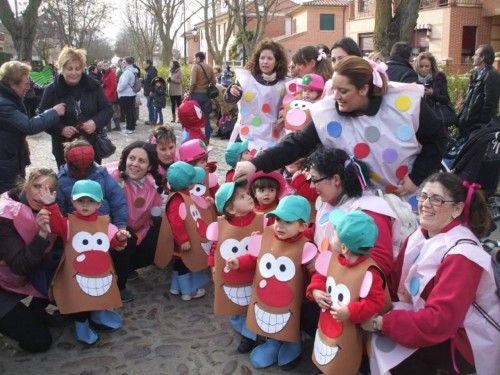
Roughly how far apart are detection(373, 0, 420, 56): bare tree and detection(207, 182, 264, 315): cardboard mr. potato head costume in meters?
6.03

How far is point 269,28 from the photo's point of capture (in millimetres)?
55000

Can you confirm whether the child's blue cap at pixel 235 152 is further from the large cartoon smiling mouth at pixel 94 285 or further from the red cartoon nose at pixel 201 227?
the large cartoon smiling mouth at pixel 94 285

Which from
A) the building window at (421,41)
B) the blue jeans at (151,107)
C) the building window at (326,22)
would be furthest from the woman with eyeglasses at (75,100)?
the building window at (326,22)

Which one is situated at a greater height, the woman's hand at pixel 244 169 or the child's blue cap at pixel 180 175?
the woman's hand at pixel 244 169

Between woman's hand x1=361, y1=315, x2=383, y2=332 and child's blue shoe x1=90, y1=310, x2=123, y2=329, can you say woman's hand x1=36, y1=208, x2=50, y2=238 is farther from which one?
woman's hand x1=361, y1=315, x2=383, y2=332

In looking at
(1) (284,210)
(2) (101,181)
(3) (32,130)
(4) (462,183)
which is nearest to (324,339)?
(1) (284,210)

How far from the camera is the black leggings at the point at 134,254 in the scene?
3.88 meters

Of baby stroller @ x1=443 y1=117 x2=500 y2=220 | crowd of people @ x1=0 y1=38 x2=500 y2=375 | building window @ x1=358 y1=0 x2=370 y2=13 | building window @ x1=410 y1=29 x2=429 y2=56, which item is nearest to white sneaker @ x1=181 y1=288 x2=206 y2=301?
crowd of people @ x1=0 y1=38 x2=500 y2=375

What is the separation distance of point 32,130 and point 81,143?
39.4 inches

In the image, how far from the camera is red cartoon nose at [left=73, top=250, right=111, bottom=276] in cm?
334

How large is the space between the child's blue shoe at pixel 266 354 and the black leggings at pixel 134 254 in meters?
1.30

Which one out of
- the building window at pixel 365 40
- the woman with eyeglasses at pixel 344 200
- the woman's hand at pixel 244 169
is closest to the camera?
the woman with eyeglasses at pixel 344 200

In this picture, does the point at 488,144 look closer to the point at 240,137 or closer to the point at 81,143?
the point at 240,137

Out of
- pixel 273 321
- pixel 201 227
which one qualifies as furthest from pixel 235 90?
pixel 273 321
